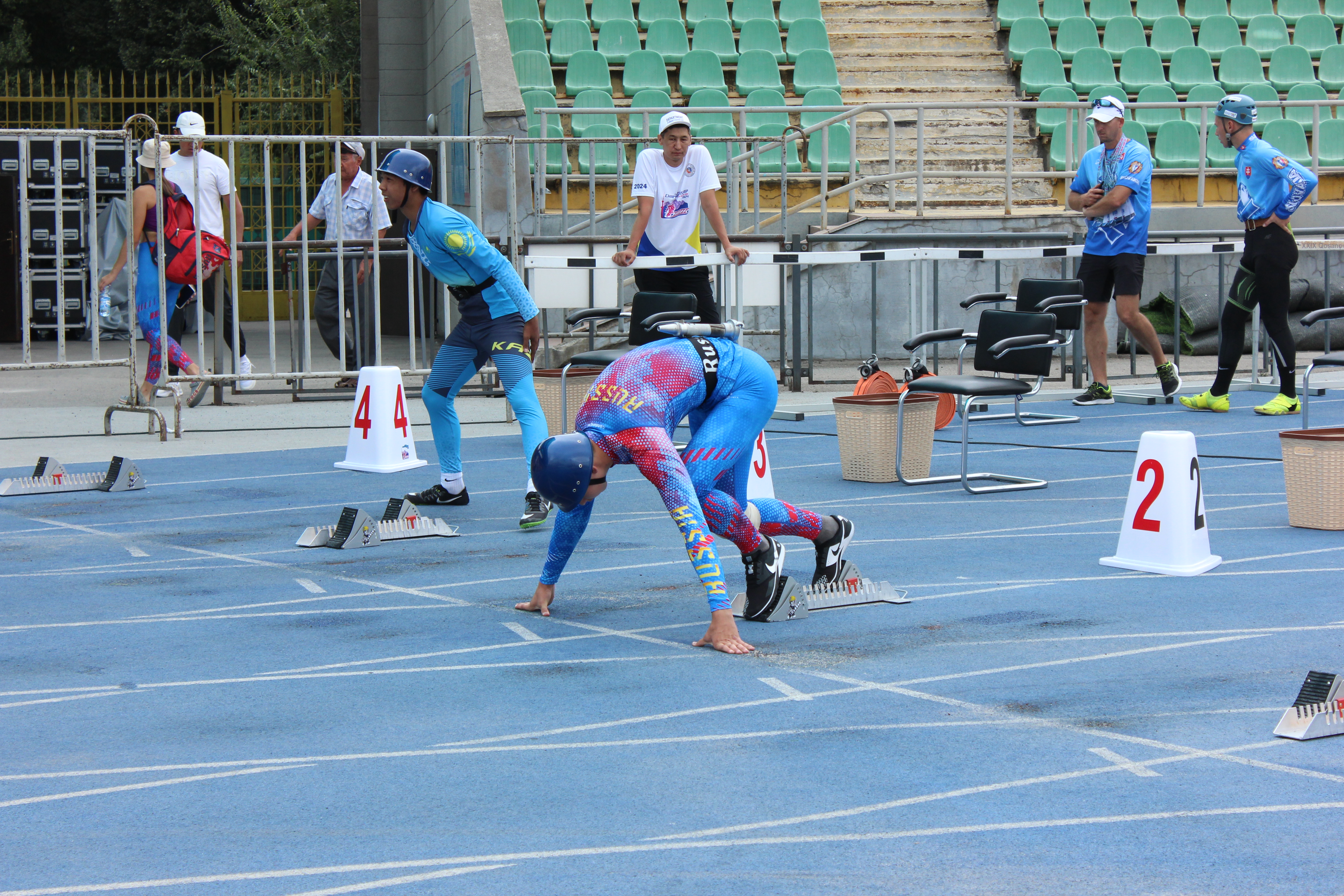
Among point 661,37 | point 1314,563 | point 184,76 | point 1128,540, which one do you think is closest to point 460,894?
point 1128,540

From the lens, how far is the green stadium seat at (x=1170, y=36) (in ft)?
59.0

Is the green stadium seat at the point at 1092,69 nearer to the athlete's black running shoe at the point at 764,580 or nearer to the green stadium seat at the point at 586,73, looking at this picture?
the green stadium seat at the point at 586,73

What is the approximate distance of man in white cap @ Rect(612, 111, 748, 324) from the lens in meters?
9.41

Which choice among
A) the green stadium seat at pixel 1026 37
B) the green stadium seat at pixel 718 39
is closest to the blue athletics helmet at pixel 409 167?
the green stadium seat at pixel 718 39

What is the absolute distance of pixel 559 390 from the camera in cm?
972

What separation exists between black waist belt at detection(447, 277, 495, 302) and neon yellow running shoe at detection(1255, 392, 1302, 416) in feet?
19.2

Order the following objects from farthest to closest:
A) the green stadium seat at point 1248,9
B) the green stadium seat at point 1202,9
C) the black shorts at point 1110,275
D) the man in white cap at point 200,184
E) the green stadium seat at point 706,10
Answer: the green stadium seat at point 1248,9 → the green stadium seat at point 1202,9 → the green stadium seat at point 706,10 → the black shorts at point 1110,275 → the man in white cap at point 200,184

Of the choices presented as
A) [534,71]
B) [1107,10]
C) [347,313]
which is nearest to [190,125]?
[347,313]

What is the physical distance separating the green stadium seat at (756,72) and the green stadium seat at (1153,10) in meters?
5.15

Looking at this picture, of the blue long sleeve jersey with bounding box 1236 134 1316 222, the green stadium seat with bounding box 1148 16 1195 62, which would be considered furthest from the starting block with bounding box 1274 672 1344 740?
the green stadium seat with bounding box 1148 16 1195 62

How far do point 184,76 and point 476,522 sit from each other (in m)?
25.7

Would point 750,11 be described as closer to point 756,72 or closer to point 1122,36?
point 756,72

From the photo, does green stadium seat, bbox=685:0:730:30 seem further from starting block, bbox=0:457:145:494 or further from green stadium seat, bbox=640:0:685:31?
starting block, bbox=0:457:145:494

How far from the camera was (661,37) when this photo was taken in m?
17.0
